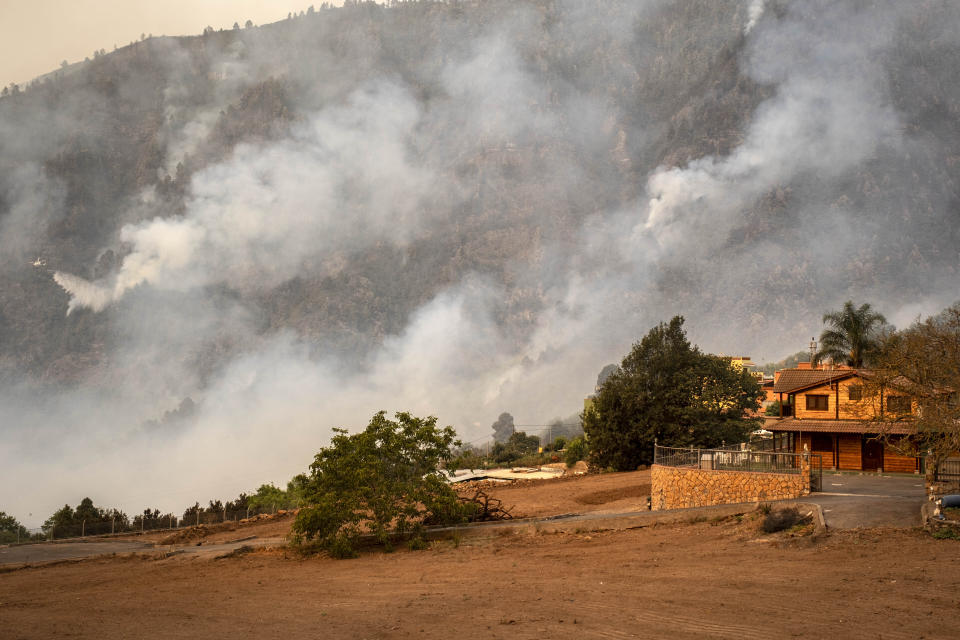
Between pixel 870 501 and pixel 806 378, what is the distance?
19909mm

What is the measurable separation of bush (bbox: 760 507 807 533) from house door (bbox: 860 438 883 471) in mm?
19773

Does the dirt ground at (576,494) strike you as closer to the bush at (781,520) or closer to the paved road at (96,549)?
the bush at (781,520)

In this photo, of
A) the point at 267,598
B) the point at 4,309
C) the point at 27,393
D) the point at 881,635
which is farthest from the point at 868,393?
the point at 4,309

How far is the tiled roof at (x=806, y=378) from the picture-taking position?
39.7 m

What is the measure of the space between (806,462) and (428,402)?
162 meters

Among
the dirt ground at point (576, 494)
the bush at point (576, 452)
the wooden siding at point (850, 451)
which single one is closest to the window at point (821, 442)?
the wooden siding at point (850, 451)

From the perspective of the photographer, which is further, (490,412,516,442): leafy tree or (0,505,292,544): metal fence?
(490,412,516,442): leafy tree

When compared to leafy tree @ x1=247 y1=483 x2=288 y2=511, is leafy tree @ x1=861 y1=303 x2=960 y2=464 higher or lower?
higher

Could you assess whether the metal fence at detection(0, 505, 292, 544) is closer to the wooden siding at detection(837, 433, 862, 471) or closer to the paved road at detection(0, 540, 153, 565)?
the paved road at detection(0, 540, 153, 565)

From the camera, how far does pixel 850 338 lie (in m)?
60.6

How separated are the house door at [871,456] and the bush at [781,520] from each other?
19.8m

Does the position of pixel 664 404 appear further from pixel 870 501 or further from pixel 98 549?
pixel 98 549

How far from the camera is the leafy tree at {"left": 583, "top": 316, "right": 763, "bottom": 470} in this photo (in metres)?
47.2

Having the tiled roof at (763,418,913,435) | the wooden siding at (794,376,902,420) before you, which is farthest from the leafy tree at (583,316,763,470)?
the wooden siding at (794,376,902,420)
